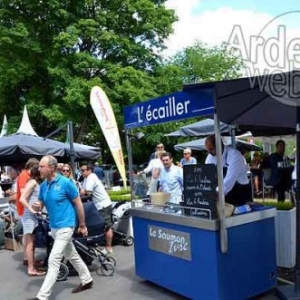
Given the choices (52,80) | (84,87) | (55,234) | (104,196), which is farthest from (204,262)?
(52,80)

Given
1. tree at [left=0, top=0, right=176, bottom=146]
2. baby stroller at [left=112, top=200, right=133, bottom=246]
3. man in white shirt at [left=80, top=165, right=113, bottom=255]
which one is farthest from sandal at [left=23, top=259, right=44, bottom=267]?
tree at [left=0, top=0, right=176, bottom=146]

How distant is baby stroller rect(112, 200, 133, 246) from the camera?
8.74m

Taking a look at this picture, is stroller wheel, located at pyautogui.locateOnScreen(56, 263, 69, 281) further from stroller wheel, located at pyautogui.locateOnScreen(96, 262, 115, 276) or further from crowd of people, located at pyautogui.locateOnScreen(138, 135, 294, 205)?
crowd of people, located at pyautogui.locateOnScreen(138, 135, 294, 205)

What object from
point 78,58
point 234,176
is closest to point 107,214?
point 234,176

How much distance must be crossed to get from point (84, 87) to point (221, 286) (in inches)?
710

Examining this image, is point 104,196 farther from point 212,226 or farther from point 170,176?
point 212,226

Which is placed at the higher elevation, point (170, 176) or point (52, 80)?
point (52, 80)

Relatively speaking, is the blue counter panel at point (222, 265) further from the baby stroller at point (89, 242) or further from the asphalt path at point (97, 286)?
the baby stroller at point (89, 242)

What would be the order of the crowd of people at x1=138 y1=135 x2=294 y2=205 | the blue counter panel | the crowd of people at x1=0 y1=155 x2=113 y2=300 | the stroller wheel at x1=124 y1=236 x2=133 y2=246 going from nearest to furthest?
1. the blue counter panel
2. the crowd of people at x1=138 y1=135 x2=294 y2=205
3. the crowd of people at x1=0 y1=155 x2=113 y2=300
4. the stroller wheel at x1=124 y1=236 x2=133 y2=246

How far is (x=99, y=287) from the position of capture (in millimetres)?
6117

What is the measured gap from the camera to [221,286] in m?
4.79

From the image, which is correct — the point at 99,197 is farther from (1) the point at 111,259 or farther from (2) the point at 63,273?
(2) the point at 63,273

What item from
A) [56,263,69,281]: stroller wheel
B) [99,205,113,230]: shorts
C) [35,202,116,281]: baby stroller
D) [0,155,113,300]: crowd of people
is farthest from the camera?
[99,205,113,230]: shorts

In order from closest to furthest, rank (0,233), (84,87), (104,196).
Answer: (104,196) → (0,233) → (84,87)
